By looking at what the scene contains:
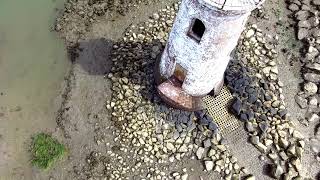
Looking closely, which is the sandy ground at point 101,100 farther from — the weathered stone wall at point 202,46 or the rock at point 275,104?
the weathered stone wall at point 202,46

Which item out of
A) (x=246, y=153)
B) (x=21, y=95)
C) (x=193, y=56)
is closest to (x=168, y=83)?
(x=193, y=56)

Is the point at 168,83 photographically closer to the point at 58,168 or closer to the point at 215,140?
the point at 215,140

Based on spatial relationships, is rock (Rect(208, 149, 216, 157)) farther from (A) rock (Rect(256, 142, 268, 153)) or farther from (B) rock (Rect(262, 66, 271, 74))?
(B) rock (Rect(262, 66, 271, 74))

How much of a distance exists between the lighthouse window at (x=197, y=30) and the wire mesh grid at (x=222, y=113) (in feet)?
11.5

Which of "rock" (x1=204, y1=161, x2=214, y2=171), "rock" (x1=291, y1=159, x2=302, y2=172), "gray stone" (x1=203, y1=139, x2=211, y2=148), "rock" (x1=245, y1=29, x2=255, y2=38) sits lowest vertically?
"rock" (x1=204, y1=161, x2=214, y2=171)

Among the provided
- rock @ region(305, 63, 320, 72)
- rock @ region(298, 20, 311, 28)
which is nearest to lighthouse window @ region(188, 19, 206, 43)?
rock @ region(305, 63, 320, 72)

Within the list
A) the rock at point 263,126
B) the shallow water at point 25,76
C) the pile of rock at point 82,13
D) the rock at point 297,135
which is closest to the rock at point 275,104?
the rock at point 263,126

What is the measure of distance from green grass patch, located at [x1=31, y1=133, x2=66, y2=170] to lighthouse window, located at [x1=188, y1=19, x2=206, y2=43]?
5576 mm

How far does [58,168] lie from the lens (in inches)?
586

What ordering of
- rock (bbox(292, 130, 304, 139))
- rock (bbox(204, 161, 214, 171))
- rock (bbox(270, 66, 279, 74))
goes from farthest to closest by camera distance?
rock (bbox(270, 66, 279, 74)) < rock (bbox(292, 130, 304, 139)) < rock (bbox(204, 161, 214, 171))

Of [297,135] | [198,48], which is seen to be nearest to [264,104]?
[297,135]

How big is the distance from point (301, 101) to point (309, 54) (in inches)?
70.8

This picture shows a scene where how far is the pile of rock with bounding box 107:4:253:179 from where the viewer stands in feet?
49.0

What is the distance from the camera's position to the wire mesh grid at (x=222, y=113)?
15.5 metres
